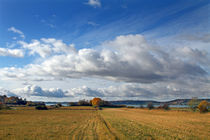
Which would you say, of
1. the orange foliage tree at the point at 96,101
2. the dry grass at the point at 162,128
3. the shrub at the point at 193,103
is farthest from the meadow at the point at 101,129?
the orange foliage tree at the point at 96,101

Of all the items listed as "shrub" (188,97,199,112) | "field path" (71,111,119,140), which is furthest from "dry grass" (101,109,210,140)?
"shrub" (188,97,199,112)

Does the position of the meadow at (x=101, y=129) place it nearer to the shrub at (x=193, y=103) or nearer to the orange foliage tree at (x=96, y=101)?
the shrub at (x=193, y=103)

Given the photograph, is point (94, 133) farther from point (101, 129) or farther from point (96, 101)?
point (96, 101)

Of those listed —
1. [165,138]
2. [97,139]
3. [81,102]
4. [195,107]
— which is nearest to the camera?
[97,139]

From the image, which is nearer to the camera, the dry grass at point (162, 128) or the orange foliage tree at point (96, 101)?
the dry grass at point (162, 128)

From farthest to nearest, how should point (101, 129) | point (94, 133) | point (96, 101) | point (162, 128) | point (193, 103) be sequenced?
point (96, 101) → point (193, 103) → point (162, 128) → point (101, 129) → point (94, 133)

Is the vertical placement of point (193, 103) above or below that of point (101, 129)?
above

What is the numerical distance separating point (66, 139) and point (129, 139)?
621 cm

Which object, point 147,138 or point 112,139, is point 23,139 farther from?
point 147,138

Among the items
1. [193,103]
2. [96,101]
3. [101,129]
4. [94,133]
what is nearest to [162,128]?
[101,129]

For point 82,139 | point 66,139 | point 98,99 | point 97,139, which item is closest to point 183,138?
point 97,139

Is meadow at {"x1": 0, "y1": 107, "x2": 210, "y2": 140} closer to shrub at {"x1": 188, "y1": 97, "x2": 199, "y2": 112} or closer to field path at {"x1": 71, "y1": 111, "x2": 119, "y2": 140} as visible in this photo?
field path at {"x1": 71, "y1": 111, "x2": 119, "y2": 140}

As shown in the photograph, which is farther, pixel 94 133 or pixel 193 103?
pixel 193 103

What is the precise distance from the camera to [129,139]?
19.2 meters
